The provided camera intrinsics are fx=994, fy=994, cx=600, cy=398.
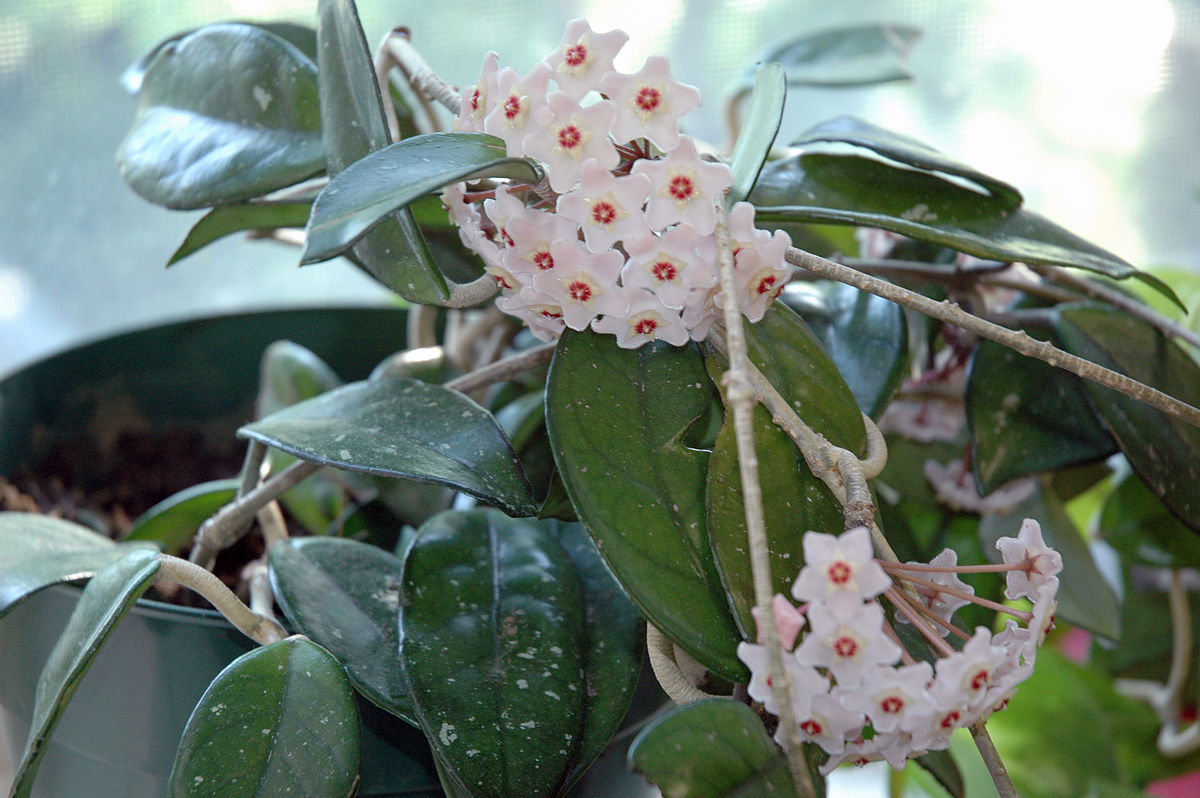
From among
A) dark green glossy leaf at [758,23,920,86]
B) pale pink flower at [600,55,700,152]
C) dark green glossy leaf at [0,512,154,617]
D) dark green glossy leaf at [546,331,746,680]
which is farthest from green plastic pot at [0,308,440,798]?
dark green glossy leaf at [758,23,920,86]

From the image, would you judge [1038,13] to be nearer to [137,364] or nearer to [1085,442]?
[1085,442]

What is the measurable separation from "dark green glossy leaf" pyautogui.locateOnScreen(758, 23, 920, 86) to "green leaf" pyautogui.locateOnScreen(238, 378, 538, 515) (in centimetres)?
36

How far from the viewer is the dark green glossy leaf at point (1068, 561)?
0.52 m

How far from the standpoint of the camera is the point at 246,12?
0.95 m

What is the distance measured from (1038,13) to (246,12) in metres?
0.81

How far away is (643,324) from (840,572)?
12 cm

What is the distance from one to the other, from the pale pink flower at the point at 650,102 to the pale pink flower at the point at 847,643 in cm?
17

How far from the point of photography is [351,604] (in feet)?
1.34

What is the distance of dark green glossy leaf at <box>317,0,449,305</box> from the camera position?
0.35 m

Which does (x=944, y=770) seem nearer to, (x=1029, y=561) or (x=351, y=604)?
(x=1029, y=561)

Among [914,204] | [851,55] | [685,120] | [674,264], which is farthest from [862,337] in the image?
[685,120]

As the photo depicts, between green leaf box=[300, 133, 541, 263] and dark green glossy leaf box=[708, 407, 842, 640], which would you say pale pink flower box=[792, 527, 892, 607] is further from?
green leaf box=[300, 133, 541, 263]

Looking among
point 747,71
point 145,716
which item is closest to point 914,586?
point 145,716

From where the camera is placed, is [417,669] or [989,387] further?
[989,387]
